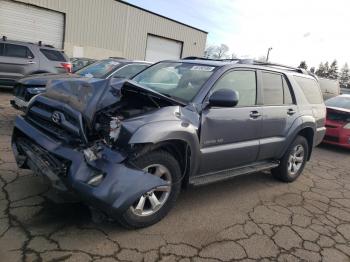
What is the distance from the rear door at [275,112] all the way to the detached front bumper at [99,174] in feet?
7.15

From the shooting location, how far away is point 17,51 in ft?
35.4

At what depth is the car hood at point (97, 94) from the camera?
3271mm

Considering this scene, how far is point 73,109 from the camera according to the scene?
3.36m

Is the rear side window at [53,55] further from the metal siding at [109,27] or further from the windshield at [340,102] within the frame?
the metal siding at [109,27]

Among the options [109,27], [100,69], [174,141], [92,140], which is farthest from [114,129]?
[109,27]

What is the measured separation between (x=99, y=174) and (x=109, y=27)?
22798 millimetres

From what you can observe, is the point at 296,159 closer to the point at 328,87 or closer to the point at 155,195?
the point at 155,195

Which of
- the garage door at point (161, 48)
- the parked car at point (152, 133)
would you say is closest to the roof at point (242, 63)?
the parked car at point (152, 133)

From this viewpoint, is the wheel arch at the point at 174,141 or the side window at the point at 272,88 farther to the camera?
the side window at the point at 272,88

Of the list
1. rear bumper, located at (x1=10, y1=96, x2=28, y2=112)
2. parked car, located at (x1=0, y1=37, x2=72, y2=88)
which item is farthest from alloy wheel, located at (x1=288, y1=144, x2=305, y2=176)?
parked car, located at (x1=0, y1=37, x2=72, y2=88)

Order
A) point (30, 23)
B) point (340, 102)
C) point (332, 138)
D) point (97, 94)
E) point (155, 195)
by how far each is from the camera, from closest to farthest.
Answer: point (97, 94) < point (155, 195) < point (332, 138) < point (340, 102) < point (30, 23)

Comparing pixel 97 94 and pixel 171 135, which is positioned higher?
pixel 97 94

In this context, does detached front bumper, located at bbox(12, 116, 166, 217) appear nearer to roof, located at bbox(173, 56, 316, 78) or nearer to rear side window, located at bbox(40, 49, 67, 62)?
roof, located at bbox(173, 56, 316, 78)

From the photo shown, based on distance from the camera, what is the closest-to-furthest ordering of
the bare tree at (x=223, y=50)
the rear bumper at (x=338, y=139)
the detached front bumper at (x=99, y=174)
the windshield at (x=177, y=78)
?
the detached front bumper at (x=99, y=174), the windshield at (x=177, y=78), the rear bumper at (x=338, y=139), the bare tree at (x=223, y=50)
